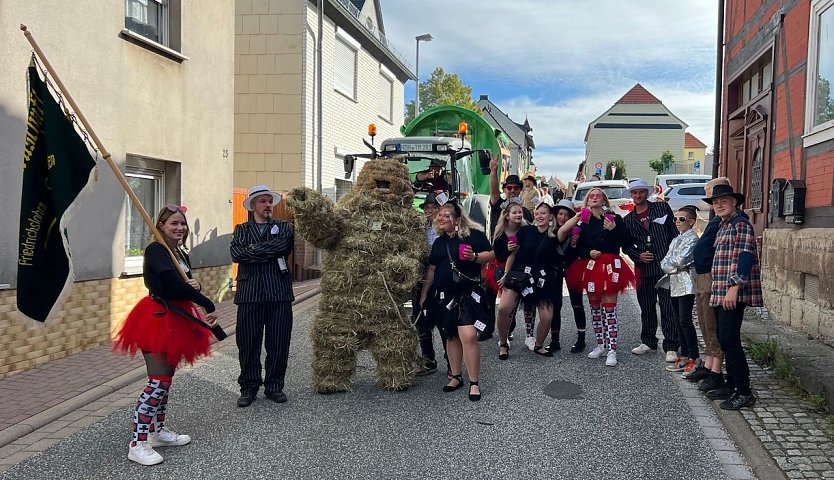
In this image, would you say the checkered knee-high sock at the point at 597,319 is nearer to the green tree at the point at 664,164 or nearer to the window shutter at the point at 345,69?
the window shutter at the point at 345,69

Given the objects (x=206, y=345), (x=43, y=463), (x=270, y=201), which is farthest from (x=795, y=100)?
(x=43, y=463)

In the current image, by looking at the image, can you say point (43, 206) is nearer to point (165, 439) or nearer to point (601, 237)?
point (165, 439)

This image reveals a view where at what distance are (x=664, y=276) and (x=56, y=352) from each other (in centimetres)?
636

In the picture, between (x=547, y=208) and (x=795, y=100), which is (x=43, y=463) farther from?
(x=795, y=100)

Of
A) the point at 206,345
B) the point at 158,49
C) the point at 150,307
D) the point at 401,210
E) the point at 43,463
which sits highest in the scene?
the point at 158,49

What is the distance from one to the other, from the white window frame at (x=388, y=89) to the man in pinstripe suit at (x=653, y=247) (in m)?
15.6

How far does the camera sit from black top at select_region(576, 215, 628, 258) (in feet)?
22.7

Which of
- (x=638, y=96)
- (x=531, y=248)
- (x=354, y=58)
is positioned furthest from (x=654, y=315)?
(x=638, y=96)

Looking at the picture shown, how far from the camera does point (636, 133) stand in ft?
275

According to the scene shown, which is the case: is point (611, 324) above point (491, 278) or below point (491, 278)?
below

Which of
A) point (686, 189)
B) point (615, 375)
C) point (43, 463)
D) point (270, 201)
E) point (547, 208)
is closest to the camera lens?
point (43, 463)

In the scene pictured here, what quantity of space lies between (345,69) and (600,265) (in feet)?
43.7

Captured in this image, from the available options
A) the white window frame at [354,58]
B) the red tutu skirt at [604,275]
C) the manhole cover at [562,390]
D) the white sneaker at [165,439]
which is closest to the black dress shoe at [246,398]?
the white sneaker at [165,439]

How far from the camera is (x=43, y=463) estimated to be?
4309mm
